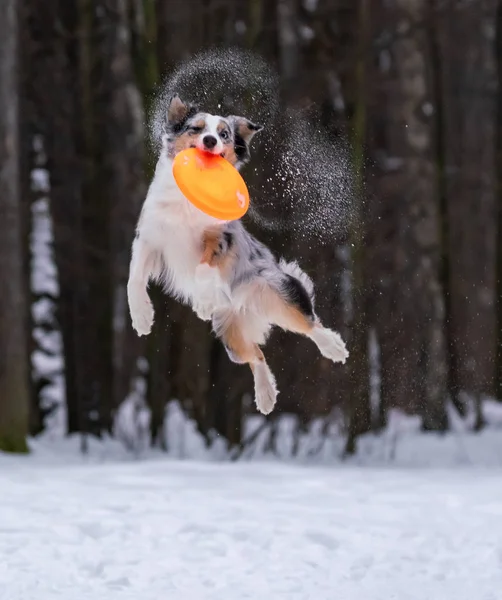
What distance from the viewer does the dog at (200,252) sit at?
3613 mm

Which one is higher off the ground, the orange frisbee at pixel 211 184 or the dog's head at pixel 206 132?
the dog's head at pixel 206 132

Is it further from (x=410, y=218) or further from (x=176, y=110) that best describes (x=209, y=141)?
(x=410, y=218)

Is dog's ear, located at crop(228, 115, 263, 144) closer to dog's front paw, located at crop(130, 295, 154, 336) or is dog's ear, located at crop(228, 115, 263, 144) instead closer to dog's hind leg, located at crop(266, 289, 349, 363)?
dog's hind leg, located at crop(266, 289, 349, 363)

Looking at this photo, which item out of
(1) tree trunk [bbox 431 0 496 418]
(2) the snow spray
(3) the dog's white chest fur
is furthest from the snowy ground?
(3) the dog's white chest fur

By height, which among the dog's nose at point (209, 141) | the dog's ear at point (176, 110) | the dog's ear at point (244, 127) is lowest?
the dog's nose at point (209, 141)

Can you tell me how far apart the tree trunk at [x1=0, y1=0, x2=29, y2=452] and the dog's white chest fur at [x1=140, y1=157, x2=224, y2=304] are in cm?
938

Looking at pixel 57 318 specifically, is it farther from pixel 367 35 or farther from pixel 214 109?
pixel 214 109

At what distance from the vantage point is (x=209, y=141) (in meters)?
3.59

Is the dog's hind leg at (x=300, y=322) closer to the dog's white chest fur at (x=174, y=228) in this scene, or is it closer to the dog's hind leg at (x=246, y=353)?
the dog's hind leg at (x=246, y=353)

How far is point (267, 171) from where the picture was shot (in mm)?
4082

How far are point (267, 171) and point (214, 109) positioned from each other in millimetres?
319

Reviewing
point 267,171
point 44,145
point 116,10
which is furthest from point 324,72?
point 267,171

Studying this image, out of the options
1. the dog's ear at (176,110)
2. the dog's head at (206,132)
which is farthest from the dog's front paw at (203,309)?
the dog's ear at (176,110)

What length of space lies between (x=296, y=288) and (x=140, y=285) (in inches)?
21.7
